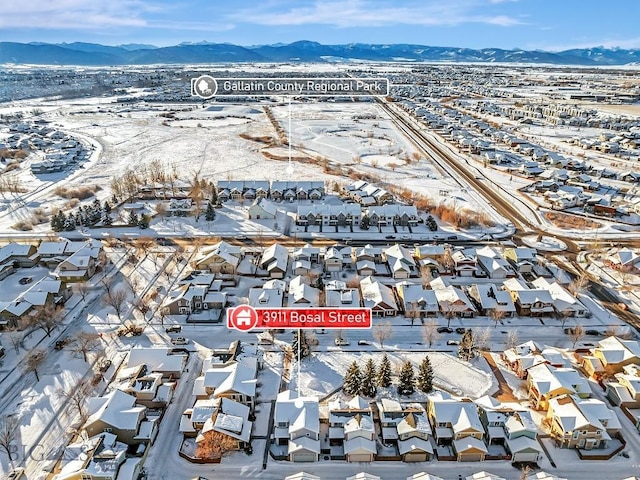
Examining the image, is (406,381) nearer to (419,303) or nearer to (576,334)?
(419,303)

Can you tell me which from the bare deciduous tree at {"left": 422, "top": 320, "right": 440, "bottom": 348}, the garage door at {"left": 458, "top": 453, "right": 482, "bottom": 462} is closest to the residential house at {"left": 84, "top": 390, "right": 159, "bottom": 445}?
the garage door at {"left": 458, "top": 453, "right": 482, "bottom": 462}

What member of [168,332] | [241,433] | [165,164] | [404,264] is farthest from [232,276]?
[165,164]

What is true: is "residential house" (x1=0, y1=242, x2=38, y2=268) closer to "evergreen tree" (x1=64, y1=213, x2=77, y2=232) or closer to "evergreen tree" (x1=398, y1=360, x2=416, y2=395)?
"evergreen tree" (x1=64, y1=213, x2=77, y2=232)

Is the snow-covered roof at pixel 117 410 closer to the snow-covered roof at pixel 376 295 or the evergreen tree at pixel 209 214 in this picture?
the snow-covered roof at pixel 376 295

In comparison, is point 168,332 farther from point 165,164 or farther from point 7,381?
point 165,164

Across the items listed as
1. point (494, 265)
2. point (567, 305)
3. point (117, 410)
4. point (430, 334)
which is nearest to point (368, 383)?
point (430, 334)
